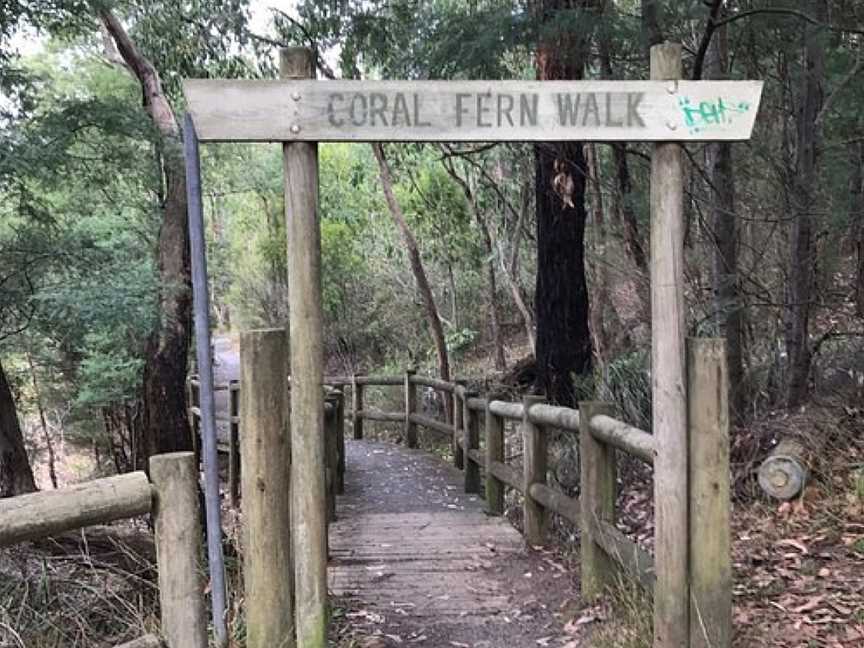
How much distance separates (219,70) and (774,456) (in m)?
9.78

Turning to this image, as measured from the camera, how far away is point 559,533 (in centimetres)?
661

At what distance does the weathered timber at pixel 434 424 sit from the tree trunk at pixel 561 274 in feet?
7.42

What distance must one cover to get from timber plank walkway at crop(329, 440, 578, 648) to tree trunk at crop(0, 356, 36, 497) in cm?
288

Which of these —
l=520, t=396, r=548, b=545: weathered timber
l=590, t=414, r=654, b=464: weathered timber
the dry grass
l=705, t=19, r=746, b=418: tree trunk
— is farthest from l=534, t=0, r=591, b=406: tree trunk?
the dry grass

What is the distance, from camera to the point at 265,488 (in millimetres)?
3672

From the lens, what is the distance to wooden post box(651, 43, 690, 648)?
3629 millimetres

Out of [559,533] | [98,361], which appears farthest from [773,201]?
[98,361]

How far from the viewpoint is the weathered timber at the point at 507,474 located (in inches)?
263

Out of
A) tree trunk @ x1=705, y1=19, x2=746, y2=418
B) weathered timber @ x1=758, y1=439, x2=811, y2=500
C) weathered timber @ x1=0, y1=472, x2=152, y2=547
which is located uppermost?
tree trunk @ x1=705, y1=19, x2=746, y2=418

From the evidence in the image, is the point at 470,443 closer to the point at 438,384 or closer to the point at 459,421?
the point at 459,421

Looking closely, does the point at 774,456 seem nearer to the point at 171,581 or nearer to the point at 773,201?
the point at 773,201

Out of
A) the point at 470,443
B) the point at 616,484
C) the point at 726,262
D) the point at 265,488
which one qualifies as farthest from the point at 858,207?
the point at 265,488

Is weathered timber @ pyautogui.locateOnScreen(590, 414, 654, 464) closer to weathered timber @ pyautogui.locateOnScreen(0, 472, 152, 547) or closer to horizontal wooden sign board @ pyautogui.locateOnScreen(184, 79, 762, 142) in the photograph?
horizontal wooden sign board @ pyautogui.locateOnScreen(184, 79, 762, 142)

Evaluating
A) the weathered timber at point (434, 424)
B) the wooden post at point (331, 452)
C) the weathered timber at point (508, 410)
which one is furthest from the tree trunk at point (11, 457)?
the weathered timber at point (434, 424)
